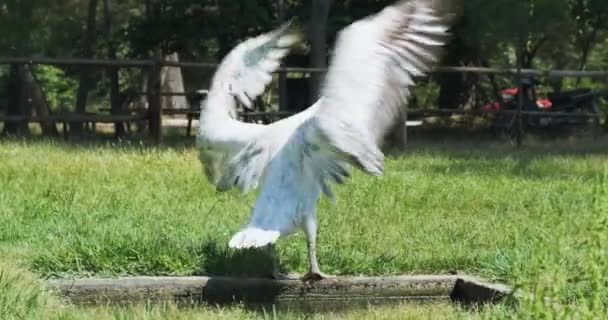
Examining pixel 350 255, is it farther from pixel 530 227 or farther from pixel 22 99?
pixel 22 99

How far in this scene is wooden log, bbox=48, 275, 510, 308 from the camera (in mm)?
6293

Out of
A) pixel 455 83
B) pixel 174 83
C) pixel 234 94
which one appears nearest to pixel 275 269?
pixel 234 94

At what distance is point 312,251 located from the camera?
6.50 meters

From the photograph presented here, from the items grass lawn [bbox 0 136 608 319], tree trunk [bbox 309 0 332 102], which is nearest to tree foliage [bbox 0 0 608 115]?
tree trunk [bbox 309 0 332 102]

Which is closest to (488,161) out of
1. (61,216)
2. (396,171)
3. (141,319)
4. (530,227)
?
(396,171)

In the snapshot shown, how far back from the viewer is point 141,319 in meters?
5.12

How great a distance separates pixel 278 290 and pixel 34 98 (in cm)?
1342

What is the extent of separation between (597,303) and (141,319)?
2.04m

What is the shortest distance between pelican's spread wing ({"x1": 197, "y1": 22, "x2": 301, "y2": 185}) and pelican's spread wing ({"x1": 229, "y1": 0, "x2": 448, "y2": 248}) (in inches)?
19.5

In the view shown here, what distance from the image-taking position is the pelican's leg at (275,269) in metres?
6.60

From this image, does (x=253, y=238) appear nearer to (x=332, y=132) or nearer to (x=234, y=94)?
(x=332, y=132)

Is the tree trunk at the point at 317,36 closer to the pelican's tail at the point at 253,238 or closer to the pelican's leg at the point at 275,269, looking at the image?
the pelican's leg at the point at 275,269

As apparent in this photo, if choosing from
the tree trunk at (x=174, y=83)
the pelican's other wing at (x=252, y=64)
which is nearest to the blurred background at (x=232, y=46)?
the tree trunk at (x=174, y=83)

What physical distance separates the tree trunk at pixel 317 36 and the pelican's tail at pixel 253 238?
1147 centimetres
